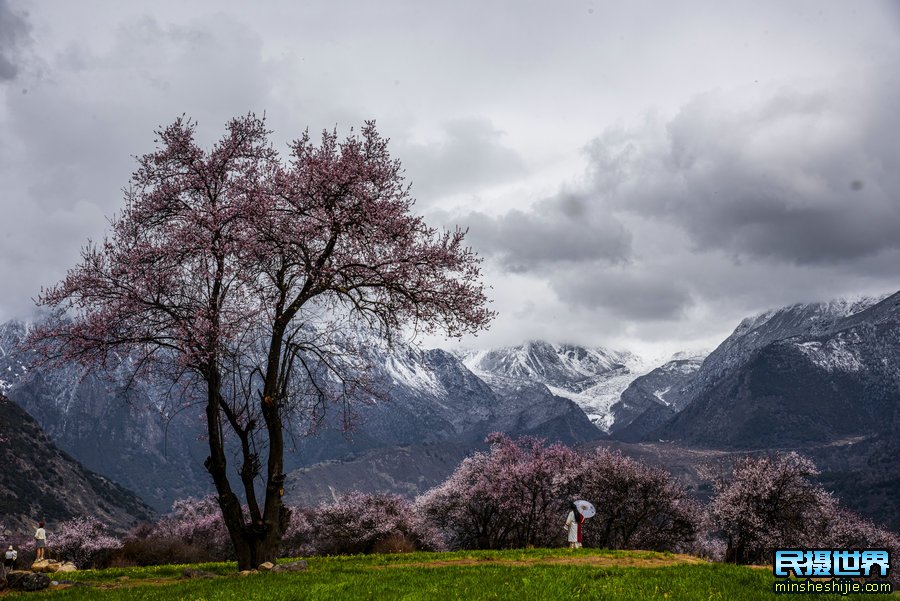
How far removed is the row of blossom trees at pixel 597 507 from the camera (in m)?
65.1

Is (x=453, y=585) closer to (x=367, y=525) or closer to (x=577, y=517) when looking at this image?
(x=577, y=517)

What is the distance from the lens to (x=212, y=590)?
56.8 feet

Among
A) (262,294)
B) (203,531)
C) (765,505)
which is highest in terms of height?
(262,294)

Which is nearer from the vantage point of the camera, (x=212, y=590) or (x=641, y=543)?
(x=212, y=590)

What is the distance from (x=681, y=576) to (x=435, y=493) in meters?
77.0

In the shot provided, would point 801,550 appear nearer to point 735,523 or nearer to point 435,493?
point 735,523

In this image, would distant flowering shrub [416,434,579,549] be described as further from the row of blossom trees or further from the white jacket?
the white jacket

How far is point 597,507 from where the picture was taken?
224 feet

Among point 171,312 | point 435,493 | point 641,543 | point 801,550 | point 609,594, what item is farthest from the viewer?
point 435,493

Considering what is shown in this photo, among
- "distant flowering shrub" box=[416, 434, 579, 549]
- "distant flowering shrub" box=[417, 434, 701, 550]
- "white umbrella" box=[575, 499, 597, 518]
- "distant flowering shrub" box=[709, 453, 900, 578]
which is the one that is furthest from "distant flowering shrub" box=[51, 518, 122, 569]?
"white umbrella" box=[575, 499, 597, 518]

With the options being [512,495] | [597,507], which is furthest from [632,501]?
[512,495]

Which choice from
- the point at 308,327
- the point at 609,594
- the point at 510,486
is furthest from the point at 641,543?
the point at 609,594

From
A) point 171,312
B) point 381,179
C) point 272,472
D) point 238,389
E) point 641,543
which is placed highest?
point 381,179

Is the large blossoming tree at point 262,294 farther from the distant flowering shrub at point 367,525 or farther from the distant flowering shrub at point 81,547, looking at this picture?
the distant flowering shrub at point 81,547
